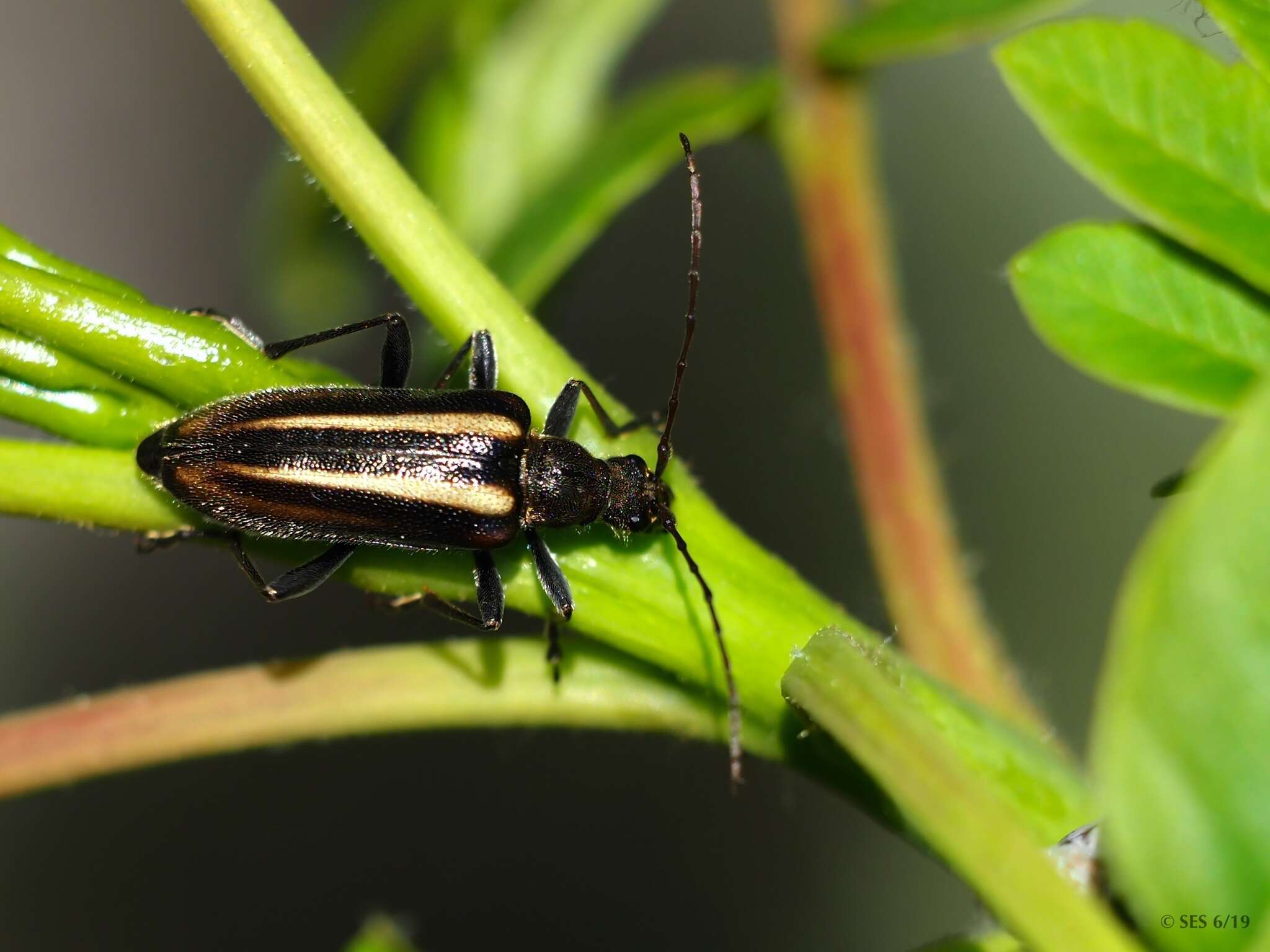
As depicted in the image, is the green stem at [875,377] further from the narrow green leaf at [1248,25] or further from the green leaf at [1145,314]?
the narrow green leaf at [1248,25]

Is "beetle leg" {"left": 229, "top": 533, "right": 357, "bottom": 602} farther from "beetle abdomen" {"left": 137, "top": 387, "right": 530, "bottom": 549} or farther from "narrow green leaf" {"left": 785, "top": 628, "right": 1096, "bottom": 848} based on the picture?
"narrow green leaf" {"left": 785, "top": 628, "right": 1096, "bottom": 848}

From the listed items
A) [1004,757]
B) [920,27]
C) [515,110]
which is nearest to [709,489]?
[515,110]

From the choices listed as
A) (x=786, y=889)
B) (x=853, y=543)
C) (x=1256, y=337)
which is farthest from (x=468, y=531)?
(x=786, y=889)

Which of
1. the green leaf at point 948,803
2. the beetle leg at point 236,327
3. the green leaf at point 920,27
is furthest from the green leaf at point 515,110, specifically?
the green leaf at point 948,803

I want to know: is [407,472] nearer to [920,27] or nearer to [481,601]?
[481,601]

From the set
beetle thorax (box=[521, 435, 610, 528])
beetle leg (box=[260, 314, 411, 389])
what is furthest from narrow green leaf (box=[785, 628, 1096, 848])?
beetle leg (box=[260, 314, 411, 389])
